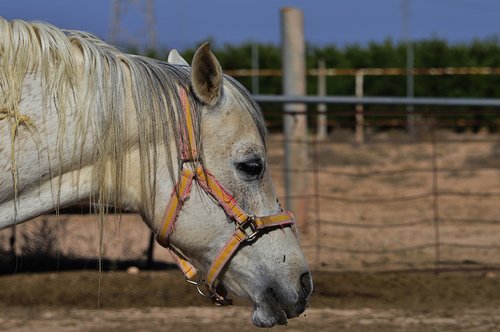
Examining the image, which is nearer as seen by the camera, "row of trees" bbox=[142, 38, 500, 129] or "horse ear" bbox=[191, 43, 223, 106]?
"horse ear" bbox=[191, 43, 223, 106]

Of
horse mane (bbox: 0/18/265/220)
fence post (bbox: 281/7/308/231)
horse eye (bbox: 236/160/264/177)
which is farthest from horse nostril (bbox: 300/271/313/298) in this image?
→ fence post (bbox: 281/7/308/231)

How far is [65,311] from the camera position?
5383 millimetres

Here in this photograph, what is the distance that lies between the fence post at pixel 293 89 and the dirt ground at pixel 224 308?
118 centimetres

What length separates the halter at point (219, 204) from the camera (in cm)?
254

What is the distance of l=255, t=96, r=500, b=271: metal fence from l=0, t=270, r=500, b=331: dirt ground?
616mm

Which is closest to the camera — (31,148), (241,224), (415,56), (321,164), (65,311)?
(31,148)

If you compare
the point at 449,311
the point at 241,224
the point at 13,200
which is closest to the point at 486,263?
the point at 449,311

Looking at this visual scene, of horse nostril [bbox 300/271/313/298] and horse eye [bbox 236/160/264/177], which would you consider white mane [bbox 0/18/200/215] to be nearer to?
horse eye [bbox 236/160/264/177]

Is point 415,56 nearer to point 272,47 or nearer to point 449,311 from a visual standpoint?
point 272,47

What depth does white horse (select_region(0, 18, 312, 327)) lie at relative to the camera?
2.42m

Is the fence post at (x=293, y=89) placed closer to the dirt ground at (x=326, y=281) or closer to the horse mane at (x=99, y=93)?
the dirt ground at (x=326, y=281)

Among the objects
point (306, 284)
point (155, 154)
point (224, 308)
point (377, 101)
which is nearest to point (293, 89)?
point (377, 101)

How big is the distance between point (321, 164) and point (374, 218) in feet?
15.4

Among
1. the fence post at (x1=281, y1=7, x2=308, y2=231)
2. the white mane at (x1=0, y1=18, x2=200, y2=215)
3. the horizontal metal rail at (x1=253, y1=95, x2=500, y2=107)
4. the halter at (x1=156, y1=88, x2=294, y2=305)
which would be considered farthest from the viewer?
the fence post at (x1=281, y1=7, x2=308, y2=231)
